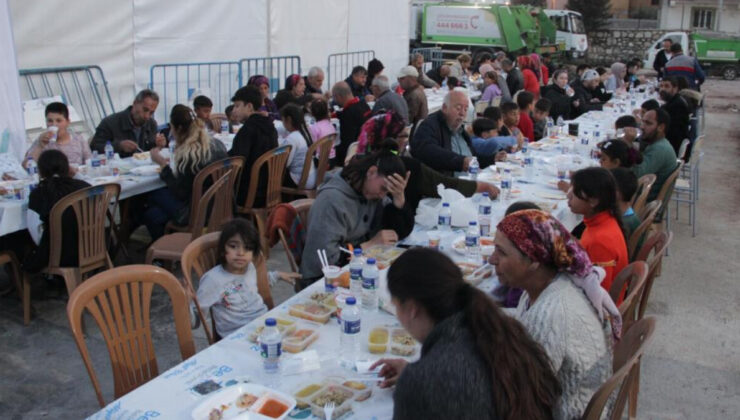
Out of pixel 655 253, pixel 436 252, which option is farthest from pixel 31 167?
pixel 655 253

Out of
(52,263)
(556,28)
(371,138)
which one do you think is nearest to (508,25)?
(556,28)

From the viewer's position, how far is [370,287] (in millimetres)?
3391

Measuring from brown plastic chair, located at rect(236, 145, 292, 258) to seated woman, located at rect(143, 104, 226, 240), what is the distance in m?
0.40

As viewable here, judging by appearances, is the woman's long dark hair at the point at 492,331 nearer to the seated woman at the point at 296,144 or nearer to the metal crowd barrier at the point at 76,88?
the seated woman at the point at 296,144

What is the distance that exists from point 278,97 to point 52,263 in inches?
203

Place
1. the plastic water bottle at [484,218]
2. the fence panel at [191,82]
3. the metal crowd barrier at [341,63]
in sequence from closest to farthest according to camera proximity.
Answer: the plastic water bottle at [484,218]
the fence panel at [191,82]
the metal crowd barrier at [341,63]

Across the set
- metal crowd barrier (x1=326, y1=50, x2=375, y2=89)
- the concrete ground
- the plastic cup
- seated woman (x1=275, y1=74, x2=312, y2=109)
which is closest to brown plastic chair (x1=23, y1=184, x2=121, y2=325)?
the concrete ground

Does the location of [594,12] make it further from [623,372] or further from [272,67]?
[623,372]

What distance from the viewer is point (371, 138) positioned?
5797 mm

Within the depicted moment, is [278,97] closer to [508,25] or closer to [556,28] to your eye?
[508,25]

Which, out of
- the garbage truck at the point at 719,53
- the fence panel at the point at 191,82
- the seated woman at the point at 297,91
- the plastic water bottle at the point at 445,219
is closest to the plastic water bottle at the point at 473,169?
the plastic water bottle at the point at 445,219

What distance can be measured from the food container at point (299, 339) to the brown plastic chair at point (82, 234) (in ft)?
8.00

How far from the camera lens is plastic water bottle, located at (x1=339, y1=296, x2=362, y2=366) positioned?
2889 mm

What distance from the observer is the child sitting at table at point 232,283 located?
3596 mm
